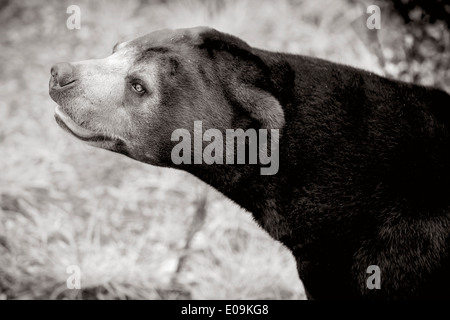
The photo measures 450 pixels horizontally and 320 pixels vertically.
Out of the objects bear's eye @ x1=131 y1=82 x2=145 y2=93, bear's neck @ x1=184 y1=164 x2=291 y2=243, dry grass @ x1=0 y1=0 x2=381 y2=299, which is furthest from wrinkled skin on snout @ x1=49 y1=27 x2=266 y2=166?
dry grass @ x1=0 y1=0 x2=381 y2=299

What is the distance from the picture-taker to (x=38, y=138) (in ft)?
21.0

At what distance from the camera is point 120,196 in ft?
19.0

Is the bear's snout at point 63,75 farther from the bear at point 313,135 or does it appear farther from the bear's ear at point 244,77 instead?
the bear's ear at point 244,77

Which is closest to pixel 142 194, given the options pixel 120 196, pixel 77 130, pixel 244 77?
pixel 120 196

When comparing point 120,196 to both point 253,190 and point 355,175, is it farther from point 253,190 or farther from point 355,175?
point 355,175

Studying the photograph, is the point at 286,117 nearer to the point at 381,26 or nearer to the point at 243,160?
the point at 243,160

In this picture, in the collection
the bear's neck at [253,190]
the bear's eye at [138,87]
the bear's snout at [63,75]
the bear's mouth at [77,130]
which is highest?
the bear's snout at [63,75]

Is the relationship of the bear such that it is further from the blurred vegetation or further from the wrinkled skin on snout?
the blurred vegetation

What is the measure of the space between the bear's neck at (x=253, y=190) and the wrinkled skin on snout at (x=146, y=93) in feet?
0.85

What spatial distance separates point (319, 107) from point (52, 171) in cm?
370

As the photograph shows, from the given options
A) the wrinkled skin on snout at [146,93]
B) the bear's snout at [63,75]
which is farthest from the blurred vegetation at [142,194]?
the bear's snout at [63,75]

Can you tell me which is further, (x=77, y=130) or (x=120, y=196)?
(x=120, y=196)

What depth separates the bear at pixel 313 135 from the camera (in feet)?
10.0

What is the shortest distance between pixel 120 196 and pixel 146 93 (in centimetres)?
276
